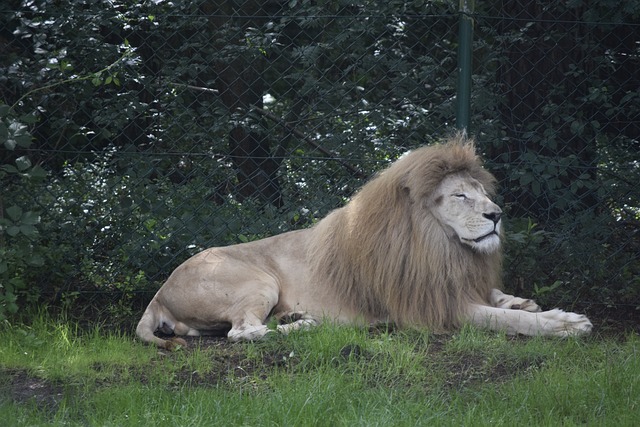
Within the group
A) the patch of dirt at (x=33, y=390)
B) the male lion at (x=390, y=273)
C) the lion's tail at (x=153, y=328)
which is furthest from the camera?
the male lion at (x=390, y=273)

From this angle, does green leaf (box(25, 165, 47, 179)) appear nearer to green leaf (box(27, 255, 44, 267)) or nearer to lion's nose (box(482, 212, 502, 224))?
green leaf (box(27, 255, 44, 267))

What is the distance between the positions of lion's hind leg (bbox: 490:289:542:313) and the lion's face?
31 centimetres

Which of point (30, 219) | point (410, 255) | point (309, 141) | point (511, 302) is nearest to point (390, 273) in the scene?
point (410, 255)

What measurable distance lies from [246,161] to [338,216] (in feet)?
2.73

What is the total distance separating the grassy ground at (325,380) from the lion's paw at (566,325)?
63mm

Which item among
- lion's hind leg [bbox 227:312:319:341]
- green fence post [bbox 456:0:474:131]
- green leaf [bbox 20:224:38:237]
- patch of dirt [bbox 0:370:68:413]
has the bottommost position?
patch of dirt [bbox 0:370:68:413]

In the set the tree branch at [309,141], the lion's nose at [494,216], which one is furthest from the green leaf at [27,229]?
the lion's nose at [494,216]

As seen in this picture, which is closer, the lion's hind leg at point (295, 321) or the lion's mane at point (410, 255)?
the lion's hind leg at point (295, 321)

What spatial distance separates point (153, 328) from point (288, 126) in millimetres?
1458

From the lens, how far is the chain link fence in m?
5.42

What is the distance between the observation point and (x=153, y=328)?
4891 millimetres

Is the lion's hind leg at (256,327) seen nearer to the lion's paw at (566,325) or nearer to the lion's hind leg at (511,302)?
the lion's hind leg at (511,302)

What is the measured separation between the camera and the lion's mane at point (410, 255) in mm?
4793

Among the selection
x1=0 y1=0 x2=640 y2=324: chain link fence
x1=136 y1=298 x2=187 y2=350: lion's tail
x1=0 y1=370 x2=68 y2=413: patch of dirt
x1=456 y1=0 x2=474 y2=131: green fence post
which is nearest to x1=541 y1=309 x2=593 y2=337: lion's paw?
x1=0 y1=0 x2=640 y2=324: chain link fence
